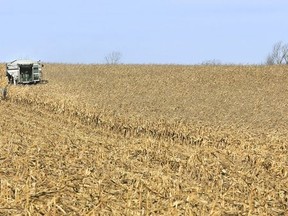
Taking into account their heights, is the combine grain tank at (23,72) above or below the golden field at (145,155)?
above

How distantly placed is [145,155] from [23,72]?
24.4m

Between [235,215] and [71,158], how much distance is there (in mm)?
4078

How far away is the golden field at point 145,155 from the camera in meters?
6.72

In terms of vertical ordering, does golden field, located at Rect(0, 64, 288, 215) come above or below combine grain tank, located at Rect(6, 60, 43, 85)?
below

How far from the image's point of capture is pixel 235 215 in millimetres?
6809

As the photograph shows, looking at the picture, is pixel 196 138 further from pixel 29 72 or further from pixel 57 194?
pixel 29 72

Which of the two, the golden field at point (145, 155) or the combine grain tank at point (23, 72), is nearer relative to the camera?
the golden field at point (145, 155)

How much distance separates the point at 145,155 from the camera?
1198 centimetres

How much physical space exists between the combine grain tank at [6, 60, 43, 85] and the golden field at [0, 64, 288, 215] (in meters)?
5.08

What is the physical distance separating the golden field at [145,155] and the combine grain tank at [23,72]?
5.08 m

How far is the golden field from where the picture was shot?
22.0 feet

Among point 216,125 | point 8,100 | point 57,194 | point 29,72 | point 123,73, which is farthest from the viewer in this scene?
point 123,73

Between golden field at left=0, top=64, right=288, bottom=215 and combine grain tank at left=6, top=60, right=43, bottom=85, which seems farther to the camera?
combine grain tank at left=6, top=60, right=43, bottom=85

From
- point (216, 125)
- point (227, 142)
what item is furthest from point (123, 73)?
point (227, 142)
